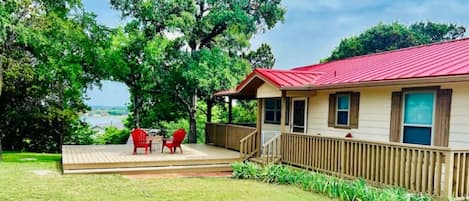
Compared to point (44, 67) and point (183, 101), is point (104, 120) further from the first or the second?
point (44, 67)

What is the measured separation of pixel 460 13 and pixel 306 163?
30.6 meters

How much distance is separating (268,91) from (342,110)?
231cm

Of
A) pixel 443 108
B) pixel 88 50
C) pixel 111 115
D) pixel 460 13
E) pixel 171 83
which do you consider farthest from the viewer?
pixel 460 13

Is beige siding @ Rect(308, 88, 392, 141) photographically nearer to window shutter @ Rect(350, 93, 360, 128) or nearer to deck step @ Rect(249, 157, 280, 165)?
window shutter @ Rect(350, 93, 360, 128)

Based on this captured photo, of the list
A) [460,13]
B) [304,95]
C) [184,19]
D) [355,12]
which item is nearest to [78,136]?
[184,19]

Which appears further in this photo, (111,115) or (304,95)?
(111,115)

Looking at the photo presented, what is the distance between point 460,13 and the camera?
32875 mm

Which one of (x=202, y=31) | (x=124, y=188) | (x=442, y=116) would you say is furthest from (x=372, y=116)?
(x=202, y=31)

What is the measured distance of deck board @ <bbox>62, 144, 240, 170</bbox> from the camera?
32.0ft

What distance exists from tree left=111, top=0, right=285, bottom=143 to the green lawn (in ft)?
20.6

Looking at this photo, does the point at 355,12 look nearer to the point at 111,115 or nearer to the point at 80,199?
the point at 111,115

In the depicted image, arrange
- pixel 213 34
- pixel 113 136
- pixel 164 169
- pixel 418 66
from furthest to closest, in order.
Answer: pixel 113 136
pixel 213 34
pixel 164 169
pixel 418 66

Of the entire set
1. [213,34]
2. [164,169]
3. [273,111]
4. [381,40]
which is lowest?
[164,169]

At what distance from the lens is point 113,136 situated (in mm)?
21359
